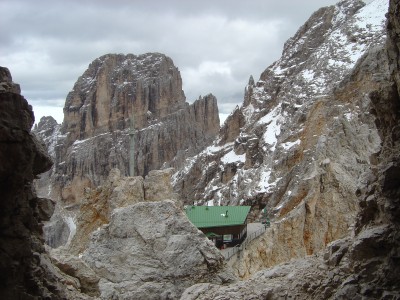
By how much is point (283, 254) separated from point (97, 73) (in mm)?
152518

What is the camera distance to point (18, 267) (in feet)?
33.0

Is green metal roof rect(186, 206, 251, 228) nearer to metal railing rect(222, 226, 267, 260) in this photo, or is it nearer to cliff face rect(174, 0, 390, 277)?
metal railing rect(222, 226, 267, 260)

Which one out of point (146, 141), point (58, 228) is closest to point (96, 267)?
point (58, 228)

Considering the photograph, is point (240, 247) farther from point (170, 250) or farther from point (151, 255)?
point (151, 255)

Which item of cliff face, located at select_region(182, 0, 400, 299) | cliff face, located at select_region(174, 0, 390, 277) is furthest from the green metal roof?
cliff face, located at select_region(182, 0, 400, 299)

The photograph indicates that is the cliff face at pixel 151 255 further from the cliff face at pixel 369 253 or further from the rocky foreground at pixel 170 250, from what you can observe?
the cliff face at pixel 369 253

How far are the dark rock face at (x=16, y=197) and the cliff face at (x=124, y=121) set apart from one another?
151 metres

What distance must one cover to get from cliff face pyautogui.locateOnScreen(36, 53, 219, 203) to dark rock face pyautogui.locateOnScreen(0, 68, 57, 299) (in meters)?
151

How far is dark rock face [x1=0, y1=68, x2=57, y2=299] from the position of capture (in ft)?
31.3

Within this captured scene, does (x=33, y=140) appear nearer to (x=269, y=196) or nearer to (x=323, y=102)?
(x=269, y=196)

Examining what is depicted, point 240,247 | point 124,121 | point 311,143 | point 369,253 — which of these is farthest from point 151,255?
point 124,121

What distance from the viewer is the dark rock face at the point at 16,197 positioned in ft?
31.3

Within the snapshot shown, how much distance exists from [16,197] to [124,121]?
165395 mm

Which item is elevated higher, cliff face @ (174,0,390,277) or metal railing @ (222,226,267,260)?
cliff face @ (174,0,390,277)
